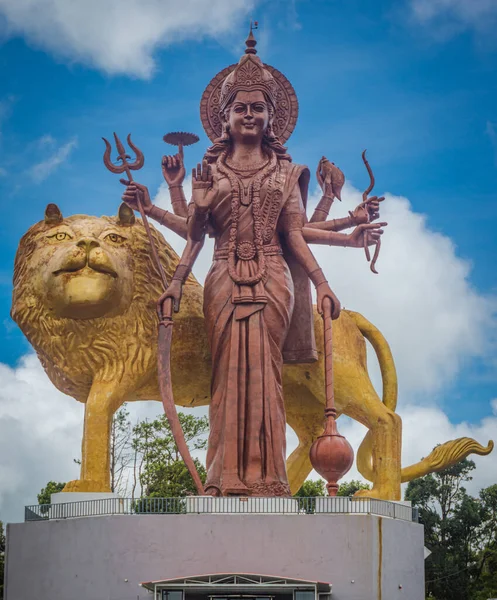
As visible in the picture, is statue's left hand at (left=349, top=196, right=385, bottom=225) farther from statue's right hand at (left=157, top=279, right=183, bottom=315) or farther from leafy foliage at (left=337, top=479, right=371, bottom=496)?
leafy foliage at (left=337, top=479, right=371, bottom=496)

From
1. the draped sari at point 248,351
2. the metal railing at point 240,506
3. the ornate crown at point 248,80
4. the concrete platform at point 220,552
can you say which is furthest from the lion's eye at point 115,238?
the concrete platform at point 220,552

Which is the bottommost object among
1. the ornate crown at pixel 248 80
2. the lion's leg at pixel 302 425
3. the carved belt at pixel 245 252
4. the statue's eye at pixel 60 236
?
the lion's leg at pixel 302 425

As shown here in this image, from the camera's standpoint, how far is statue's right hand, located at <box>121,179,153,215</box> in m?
16.8

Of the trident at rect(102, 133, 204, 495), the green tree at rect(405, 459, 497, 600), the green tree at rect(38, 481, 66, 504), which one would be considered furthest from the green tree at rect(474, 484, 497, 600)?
the trident at rect(102, 133, 204, 495)

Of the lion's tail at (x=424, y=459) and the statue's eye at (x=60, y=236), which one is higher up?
the statue's eye at (x=60, y=236)

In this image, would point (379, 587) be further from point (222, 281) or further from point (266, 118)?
point (266, 118)

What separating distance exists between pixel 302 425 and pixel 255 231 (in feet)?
10.1

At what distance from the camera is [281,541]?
1423 cm

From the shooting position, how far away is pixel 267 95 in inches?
647

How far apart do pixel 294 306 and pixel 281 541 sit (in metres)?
3.39

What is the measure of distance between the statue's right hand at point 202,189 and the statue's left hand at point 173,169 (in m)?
1.24

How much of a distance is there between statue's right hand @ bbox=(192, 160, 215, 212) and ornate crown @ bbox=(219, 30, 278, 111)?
1129 mm

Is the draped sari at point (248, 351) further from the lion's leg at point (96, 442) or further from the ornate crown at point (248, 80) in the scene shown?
the lion's leg at point (96, 442)

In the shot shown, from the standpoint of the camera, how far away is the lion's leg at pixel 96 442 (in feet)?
51.3
